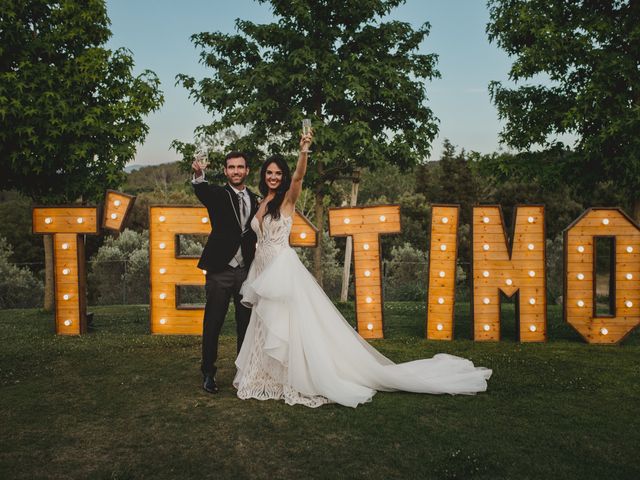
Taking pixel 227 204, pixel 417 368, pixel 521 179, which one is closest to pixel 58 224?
pixel 227 204

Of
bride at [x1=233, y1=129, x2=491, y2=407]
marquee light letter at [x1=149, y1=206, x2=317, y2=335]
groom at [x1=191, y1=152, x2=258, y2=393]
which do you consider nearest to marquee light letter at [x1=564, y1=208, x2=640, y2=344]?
bride at [x1=233, y1=129, x2=491, y2=407]

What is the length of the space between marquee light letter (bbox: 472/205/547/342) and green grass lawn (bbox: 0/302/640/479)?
3.43 ft

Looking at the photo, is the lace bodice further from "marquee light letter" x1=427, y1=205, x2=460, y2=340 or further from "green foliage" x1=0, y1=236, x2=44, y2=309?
A: "green foliage" x1=0, y1=236, x2=44, y2=309

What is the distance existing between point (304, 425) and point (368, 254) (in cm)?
489

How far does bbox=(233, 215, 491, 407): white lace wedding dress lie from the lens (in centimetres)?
601

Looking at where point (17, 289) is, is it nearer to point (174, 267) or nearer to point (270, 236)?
point (174, 267)

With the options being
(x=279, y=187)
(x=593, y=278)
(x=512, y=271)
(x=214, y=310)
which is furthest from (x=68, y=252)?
(x=593, y=278)

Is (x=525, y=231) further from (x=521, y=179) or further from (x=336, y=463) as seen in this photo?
(x=336, y=463)

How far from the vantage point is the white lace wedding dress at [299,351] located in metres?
6.01

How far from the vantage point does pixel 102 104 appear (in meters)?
13.2

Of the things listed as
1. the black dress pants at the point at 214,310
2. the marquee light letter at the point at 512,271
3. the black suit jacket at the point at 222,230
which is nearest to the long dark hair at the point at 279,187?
the black suit jacket at the point at 222,230

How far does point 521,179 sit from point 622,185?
2501 mm

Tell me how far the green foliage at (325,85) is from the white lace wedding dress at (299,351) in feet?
24.5

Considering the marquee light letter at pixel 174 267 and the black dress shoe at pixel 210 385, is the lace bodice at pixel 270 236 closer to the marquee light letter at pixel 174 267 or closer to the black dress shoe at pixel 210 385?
the black dress shoe at pixel 210 385
